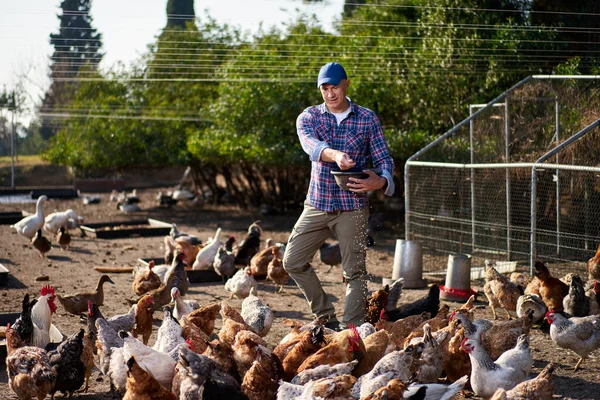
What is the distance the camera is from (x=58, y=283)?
10539 millimetres

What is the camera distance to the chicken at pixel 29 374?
5.33 meters


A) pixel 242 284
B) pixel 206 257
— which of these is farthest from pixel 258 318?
pixel 206 257

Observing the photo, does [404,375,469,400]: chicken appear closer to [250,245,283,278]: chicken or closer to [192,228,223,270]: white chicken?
[250,245,283,278]: chicken

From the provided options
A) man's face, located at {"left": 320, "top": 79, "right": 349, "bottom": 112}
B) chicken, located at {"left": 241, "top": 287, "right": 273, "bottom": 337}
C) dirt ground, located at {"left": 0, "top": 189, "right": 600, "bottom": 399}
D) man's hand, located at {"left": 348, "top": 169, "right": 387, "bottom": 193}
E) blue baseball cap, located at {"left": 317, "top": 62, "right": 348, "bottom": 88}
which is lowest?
dirt ground, located at {"left": 0, "top": 189, "right": 600, "bottom": 399}

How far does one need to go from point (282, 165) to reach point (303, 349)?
13.0m

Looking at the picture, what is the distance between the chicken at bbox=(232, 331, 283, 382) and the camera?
4980 mm

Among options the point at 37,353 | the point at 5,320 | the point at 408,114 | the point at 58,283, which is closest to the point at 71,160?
the point at 408,114

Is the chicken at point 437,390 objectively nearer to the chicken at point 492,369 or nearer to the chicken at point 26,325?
the chicken at point 492,369

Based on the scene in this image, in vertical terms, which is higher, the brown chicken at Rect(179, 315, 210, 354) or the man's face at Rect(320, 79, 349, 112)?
the man's face at Rect(320, 79, 349, 112)

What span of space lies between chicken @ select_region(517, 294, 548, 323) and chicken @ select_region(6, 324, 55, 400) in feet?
14.7

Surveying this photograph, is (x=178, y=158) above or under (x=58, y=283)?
above

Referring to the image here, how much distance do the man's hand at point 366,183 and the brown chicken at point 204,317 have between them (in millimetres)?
1767

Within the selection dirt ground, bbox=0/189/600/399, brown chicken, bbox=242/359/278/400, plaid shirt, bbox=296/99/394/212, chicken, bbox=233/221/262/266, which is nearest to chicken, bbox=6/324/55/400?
dirt ground, bbox=0/189/600/399

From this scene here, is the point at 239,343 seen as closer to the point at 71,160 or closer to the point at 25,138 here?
the point at 71,160
